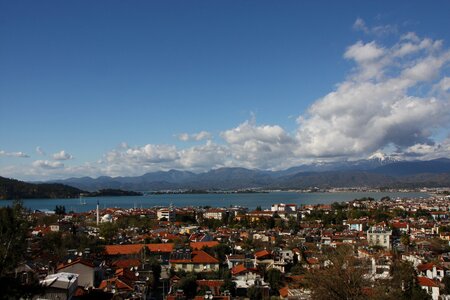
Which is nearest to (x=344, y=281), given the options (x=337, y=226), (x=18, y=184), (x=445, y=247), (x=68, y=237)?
(x=68, y=237)

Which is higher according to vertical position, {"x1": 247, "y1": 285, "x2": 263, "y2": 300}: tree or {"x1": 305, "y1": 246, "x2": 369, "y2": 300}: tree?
{"x1": 305, "y1": 246, "x2": 369, "y2": 300}: tree

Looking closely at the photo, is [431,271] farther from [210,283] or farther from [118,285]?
[118,285]

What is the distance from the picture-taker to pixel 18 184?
84.6 m

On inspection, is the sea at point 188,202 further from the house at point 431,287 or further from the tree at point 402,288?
the tree at point 402,288

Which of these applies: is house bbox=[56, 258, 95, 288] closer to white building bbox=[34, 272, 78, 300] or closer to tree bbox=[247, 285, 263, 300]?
white building bbox=[34, 272, 78, 300]

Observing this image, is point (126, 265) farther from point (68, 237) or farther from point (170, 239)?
point (170, 239)

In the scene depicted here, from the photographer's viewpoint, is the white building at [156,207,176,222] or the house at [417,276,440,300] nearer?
the house at [417,276,440,300]

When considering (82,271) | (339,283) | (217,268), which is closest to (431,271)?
(217,268)

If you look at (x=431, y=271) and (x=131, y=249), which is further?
(x=131, y=249)

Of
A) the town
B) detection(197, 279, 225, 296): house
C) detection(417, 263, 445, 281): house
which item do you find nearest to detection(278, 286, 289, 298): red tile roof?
the town

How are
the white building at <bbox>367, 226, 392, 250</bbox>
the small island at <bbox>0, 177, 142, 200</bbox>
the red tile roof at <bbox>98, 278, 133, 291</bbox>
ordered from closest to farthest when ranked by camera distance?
the red tile roof at <bbox>98, 278, 133, 291</bbox>
the white building at <bbox>367, 226, 392, 250</bbox>
the small island at <bbox>0, 177, 142, 200</bbox>

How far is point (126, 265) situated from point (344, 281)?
9.30 metres

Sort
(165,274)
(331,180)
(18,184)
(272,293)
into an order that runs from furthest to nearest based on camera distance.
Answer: (331,180), (18,184), (165,274), (272,293)

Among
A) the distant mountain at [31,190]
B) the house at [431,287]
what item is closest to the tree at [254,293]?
the house at [431,287]
